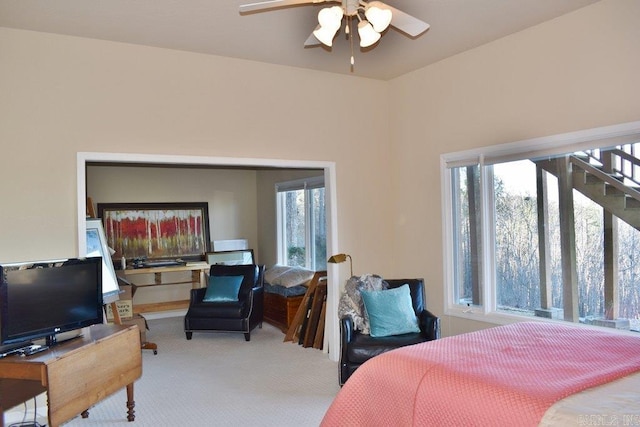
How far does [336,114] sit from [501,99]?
1.61 meters

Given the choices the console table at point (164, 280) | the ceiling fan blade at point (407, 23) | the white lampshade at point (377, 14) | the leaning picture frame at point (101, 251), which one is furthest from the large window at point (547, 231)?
the console table at point (164, 280)

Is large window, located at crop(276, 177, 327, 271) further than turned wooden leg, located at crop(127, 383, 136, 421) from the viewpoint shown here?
Yes

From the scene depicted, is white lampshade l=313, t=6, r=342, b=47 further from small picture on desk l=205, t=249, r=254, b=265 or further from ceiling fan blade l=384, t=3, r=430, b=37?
small picture on desk l=205, t=249, r=254, b=265

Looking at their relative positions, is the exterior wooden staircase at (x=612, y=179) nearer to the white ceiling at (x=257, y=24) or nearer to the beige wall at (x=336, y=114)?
the beige wall at (x=336, y=114)

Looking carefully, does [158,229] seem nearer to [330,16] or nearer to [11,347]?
[11,347]

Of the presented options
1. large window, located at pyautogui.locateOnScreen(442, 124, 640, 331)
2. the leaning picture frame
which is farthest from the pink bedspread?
the leaning picture frame

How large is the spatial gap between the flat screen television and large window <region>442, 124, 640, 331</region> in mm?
3010

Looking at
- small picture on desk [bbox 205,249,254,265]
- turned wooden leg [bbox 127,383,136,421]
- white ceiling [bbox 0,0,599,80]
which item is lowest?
turned wooden leg [bbox 127,383,136,421]

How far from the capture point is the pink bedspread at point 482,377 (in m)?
1.92

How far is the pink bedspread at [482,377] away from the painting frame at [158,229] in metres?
5.40

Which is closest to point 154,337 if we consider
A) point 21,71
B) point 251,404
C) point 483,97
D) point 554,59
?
point 251,404

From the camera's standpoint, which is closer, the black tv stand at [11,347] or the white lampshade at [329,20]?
the white lampshade at [329,20]

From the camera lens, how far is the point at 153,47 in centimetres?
412

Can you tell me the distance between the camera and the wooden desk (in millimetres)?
2744
